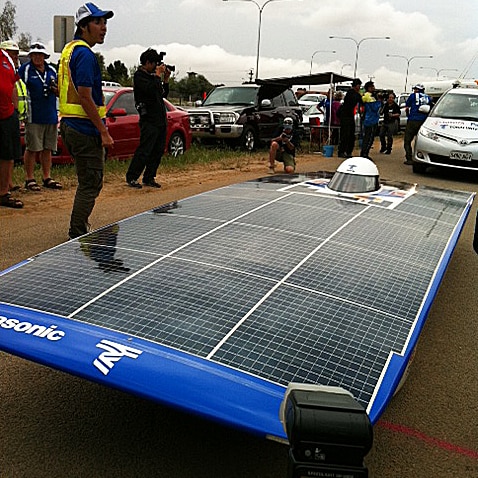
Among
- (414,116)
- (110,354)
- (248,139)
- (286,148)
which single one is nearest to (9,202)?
(110,354)

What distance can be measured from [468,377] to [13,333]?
2453 mm

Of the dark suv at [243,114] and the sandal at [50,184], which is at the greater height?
the dark suv at [243,114]

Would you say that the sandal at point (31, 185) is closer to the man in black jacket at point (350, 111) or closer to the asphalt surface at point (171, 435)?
the asphalt surface at point (171, 435)

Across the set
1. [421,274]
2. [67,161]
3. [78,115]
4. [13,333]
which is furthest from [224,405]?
[67,161]

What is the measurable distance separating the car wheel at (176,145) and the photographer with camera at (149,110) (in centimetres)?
337

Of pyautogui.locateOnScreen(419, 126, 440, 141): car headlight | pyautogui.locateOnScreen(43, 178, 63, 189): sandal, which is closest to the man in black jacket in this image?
pyautogui.locateOnScreen(419, 126, 440, 141): car headlight

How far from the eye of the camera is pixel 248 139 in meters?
14.2

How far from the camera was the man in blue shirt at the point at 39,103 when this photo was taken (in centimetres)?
720

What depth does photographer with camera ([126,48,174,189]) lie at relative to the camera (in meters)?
7.71

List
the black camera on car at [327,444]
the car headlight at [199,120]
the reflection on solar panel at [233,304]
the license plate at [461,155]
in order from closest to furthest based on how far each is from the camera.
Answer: the black camera on car at [327,444], the reflection on solar panel at [233,304], the license plate at [461,155], the car headlight at [199,120]

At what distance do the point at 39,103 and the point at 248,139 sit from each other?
7.46 m

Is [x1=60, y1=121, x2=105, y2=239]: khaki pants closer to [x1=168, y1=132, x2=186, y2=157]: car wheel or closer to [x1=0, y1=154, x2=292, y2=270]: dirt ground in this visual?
[x1=0, y1=154, x2=292, y2=270]: dirt ground

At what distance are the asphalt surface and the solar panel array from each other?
43 centimetres

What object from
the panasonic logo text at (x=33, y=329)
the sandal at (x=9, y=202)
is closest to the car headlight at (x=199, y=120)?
the sandal at (x=9, y=202)
